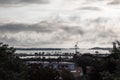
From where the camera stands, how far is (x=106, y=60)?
111 feet

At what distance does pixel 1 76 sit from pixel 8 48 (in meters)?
4.40

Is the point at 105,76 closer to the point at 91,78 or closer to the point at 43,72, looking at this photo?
the point at 91,78

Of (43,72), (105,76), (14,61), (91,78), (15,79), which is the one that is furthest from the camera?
(43,72)

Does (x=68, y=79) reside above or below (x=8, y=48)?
below

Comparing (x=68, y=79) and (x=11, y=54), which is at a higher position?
(x=11, y=54)

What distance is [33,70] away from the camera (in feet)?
190

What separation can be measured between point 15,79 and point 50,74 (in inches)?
1066

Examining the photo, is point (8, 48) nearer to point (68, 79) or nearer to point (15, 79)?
point (15, 79)

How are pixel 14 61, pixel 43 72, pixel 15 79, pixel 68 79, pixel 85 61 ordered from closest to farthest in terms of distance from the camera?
pixel 15 79 < pixel 14 61 < pixel 43 72 < pixel 68 79 < pixel 85 61

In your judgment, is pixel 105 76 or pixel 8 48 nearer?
pixel 105 76

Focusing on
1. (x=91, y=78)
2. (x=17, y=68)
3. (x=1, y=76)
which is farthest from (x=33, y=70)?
(x=1, y=76)

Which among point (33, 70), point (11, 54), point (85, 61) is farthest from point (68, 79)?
point (11, 54)

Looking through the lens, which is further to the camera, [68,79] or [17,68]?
[68,79]

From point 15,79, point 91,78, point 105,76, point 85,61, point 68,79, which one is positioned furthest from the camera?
point 85,61
